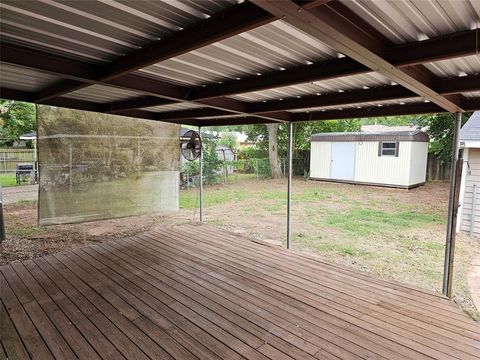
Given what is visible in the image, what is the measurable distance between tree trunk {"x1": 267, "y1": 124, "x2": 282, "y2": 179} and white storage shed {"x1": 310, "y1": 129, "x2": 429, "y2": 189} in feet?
5.30


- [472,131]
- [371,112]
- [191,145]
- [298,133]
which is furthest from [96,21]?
[298,133]

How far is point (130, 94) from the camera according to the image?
12.1 ft

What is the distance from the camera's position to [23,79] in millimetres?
3045

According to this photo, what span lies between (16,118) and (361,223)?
12.5 meters

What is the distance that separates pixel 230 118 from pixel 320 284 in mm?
3101

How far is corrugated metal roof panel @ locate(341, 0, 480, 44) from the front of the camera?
4.39ft

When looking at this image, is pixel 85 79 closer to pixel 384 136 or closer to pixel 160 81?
pixel 160 81

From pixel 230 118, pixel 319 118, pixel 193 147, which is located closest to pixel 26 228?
pixel 193 147

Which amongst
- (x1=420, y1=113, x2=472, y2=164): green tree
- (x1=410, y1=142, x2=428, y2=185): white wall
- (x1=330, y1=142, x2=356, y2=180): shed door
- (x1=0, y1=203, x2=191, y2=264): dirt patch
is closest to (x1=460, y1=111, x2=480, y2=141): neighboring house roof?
(x1=410, y1=142, x2=428, y2=185): white wall

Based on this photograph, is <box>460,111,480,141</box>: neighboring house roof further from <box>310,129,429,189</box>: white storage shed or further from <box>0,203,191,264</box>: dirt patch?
<box>0,203,191,264</box>: dirt patch

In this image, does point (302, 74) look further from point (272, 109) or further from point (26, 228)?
point (26, 228)

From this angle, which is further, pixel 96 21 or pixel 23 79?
pixel 23 79

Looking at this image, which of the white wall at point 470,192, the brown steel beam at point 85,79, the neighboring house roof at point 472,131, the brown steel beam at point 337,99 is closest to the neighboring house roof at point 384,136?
the neighboring house roof at point 472,131

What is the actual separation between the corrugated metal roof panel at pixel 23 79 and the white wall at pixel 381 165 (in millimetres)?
10989
